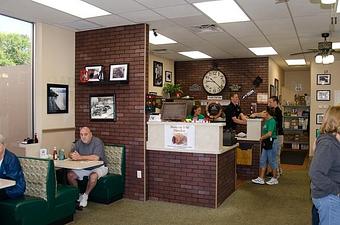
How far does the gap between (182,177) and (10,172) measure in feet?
8.27

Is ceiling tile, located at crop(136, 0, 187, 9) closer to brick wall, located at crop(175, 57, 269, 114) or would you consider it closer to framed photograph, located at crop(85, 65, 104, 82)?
framed photograph, located at crop(85, 65, 104, 82)

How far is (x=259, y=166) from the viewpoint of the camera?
685 cm

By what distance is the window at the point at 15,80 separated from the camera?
512 centimetres

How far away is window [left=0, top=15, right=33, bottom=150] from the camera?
5.12 meters

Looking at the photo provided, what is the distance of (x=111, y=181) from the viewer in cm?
530

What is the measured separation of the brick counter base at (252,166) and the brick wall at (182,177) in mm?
2077

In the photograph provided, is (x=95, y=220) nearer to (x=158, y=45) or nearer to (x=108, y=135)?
(x=108, y=135)

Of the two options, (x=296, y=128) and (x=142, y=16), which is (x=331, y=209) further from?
(x=296, y=128)

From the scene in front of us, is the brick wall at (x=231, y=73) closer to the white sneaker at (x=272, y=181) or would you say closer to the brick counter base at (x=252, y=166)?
the brick counter base at (x=252, y=166)

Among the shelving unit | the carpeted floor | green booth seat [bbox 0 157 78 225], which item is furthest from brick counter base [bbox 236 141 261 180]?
the shelving unit

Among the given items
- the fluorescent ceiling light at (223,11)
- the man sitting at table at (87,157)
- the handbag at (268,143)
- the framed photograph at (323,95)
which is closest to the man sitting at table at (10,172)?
the man sitting at table at (87,157)

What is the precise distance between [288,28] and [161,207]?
3660 millimetres

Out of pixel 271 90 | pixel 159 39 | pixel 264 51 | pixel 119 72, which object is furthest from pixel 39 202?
pixel 271 90

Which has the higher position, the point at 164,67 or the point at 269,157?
the point at 164,67
